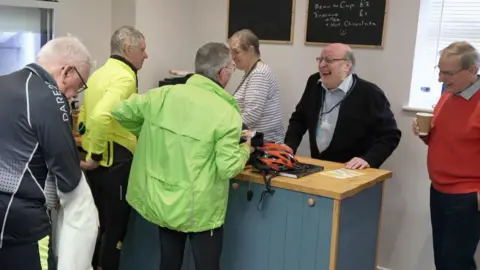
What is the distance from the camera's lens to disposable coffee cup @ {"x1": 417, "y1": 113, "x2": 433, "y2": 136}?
2521 millimetres

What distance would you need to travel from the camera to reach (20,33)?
3.33 meters

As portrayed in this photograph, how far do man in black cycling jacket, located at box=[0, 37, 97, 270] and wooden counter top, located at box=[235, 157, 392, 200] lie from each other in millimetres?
897

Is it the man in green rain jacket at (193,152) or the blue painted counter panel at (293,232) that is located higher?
the man in green rain jacket at (193,152)

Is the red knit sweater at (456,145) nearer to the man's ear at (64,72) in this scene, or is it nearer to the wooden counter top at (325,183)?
the wooden counter top at (325,183)

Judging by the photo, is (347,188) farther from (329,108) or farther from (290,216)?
(329,108)

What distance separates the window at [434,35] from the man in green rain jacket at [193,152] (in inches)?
61.3

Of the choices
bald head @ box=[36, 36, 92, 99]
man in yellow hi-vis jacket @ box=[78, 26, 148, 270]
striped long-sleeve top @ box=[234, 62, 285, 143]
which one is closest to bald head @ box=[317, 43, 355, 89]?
striped long-sleeve top @ box=[234, 62, 285, 143]

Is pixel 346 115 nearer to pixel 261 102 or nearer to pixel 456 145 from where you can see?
pixel 261 102

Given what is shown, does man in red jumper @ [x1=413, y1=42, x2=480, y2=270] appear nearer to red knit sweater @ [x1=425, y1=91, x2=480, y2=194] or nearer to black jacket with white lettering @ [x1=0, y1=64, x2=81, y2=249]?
red knit sweater @ [x1=425, y1=91, x2=480, y2=194]

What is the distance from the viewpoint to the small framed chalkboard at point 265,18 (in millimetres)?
3738

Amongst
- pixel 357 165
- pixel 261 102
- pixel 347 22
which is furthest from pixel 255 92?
pixel 347 22

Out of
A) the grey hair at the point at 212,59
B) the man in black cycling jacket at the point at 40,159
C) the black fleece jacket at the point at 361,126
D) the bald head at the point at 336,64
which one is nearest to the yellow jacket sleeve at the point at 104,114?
the grey hair at the point at 212,59

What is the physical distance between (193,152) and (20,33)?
182 centimetres

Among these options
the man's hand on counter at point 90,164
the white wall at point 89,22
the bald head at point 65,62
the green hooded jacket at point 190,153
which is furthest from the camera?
the white wall at point 89,22
